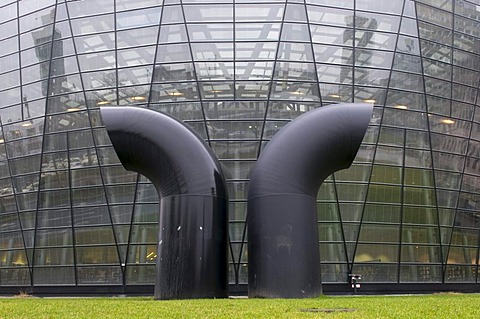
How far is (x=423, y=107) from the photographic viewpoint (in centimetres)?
2698

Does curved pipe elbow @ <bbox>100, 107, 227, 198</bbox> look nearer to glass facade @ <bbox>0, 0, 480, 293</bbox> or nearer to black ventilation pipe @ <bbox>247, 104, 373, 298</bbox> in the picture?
black ventilation pipe @ <bbox>247, 104, 373, 298</bbox>

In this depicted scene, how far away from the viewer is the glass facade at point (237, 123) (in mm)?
25453

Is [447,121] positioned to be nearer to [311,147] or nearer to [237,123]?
[237,123]

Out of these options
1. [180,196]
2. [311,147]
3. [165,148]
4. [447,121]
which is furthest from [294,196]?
[447,121]

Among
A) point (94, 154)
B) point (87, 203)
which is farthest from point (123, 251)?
point (94, 154)

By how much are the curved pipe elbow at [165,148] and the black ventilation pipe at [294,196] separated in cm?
111

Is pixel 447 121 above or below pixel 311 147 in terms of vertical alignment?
above

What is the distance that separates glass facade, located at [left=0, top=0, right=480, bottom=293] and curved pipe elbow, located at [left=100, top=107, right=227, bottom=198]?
462 inches

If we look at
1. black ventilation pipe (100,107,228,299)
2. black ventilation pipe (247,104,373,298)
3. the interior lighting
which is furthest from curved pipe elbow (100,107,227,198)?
the interior lighting

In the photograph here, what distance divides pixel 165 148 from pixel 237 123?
12687 millimetres

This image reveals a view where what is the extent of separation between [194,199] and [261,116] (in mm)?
13340

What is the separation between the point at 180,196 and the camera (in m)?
12.6

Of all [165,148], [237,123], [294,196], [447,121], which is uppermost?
[447,121]

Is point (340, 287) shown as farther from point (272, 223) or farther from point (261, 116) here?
point (272, 223)
